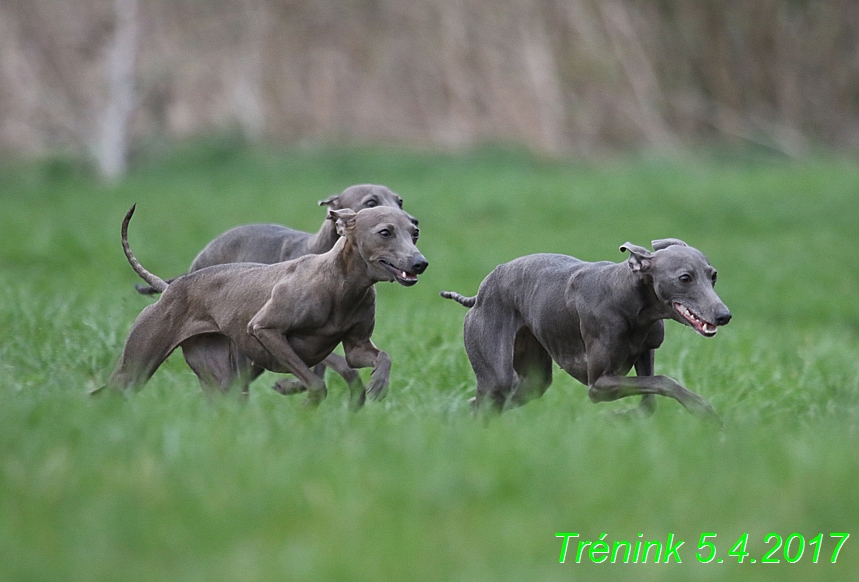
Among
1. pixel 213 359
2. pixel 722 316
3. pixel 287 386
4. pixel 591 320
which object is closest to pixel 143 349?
pixel 213 359

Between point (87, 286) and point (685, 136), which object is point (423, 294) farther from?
point (685, 136)

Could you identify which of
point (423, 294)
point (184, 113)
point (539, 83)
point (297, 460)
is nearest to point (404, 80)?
point (539, 83)

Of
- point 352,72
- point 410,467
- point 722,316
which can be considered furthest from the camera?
point 352,72

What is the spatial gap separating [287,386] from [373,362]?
41.0 inches

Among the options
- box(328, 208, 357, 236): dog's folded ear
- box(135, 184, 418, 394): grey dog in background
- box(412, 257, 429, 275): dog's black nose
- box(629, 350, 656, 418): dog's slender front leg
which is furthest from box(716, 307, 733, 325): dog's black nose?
box(135, 184, 418, 394): grey dog in background

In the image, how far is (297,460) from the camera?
417 cm

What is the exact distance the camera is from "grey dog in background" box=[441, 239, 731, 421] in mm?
5496

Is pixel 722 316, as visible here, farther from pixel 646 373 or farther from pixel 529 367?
pixel 529 367

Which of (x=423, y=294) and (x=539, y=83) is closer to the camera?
(x=423, y=294)

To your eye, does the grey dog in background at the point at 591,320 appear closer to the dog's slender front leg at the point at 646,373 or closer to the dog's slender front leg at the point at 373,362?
the dog's slender front leg at the point at 646,373

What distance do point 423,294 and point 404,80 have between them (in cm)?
1254

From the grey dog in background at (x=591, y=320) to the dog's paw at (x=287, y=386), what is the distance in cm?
104

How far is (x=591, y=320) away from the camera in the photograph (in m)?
5.77

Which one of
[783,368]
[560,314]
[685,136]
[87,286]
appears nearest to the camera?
[560,314]
